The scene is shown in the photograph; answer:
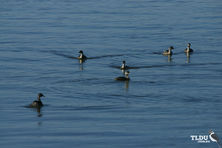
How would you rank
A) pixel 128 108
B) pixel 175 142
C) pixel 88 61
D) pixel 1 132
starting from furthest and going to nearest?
pixel 88 61, pixel 128 108, pixel 1 132, pixel 175 142

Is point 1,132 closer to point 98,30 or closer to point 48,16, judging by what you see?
point 98,30

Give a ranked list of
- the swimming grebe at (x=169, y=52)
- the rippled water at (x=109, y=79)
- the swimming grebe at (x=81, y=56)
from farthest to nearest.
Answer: the swimming grebe at (x=169, y=52), the swimming grebe at (x=81, y=56), the rippled water at (x=109, y=79)

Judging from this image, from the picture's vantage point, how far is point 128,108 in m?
33.7

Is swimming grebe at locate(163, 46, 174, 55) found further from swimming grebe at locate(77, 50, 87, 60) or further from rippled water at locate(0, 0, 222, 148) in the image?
swimming grebe at locate(77, 50, 87, 60)

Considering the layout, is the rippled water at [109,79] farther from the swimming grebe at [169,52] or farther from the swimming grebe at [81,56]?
the swimming grebe at [169,52]

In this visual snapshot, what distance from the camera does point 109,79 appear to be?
40.7m

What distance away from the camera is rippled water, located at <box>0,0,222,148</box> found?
2936 cm

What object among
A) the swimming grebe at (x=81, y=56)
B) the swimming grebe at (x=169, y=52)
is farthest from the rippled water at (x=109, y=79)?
the swimming grebe at (x=169, y=52)

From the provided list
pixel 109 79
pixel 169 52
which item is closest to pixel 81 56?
pixel 169 52

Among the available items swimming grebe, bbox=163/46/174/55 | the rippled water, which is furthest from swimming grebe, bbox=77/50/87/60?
swimming grebe, bbox=163/46/174/55

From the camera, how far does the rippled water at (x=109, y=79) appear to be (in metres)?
29.4

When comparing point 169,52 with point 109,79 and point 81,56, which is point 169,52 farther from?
point 109,79

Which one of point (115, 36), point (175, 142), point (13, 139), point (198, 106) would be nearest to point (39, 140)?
point (13, 139)

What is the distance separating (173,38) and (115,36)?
4778 mm
